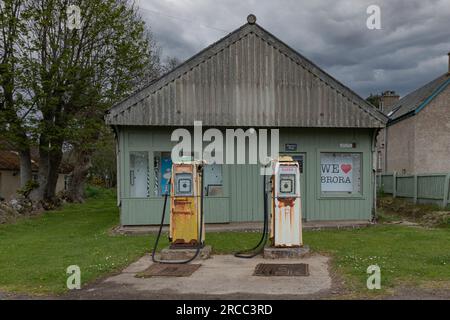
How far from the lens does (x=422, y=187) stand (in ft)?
64.5

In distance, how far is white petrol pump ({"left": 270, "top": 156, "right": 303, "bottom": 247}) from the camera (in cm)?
1030

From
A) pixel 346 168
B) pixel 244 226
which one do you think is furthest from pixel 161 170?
pixel 346 168

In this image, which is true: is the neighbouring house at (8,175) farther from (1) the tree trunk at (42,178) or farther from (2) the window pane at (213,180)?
(2) the window pane at (213,180)

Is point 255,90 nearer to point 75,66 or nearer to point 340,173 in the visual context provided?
point 340,173

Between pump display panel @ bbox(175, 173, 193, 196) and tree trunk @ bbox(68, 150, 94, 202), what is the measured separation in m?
22.1

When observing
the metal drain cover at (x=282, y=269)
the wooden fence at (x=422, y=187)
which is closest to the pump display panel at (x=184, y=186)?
Answer: the metal drain cover at (x=282, y=269)

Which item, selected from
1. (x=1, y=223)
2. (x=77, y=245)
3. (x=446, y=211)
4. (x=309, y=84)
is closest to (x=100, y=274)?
(x=77, y=245)

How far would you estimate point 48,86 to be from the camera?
2212 centimetres

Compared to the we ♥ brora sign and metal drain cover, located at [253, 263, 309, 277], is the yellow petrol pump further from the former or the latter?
the we ♥ brora sign

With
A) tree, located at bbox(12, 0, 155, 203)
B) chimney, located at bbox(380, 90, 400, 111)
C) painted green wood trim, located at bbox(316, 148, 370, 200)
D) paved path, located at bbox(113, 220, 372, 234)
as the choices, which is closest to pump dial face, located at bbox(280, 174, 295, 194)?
paved path, located at bbox(113, 220, 372, 234)

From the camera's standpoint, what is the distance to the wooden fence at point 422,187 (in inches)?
691

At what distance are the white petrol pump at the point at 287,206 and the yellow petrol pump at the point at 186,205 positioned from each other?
162 centimetres

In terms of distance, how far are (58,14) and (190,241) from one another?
16695 mm

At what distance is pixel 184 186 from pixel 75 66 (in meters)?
14.6
